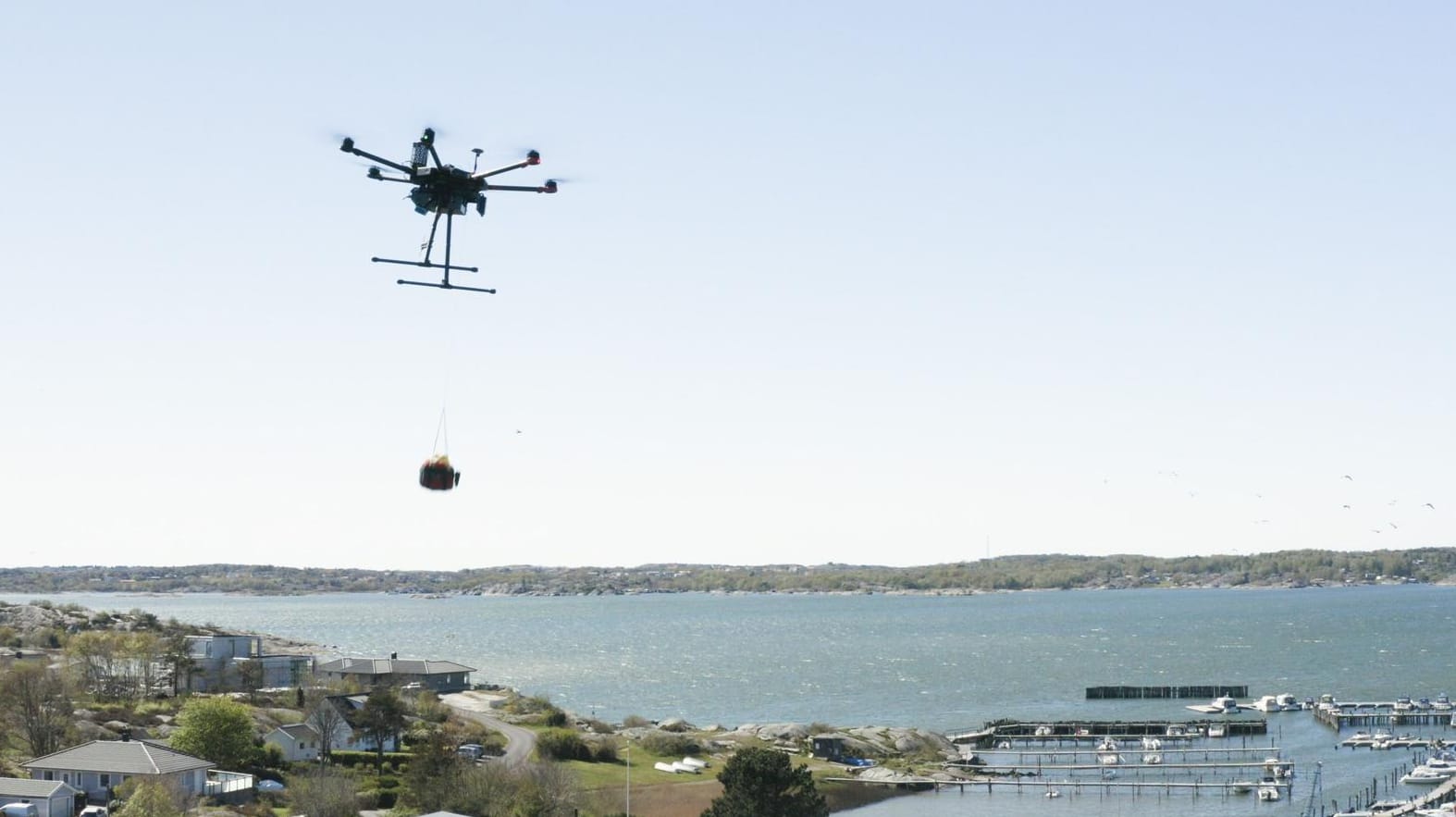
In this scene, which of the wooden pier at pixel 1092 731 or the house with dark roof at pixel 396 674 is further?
the wooden pier at pixel 1092 731

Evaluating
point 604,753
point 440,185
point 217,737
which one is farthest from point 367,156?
point 604,753

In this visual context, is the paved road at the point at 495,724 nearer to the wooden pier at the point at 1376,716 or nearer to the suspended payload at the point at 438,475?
the suspended payload at the point at 438,475

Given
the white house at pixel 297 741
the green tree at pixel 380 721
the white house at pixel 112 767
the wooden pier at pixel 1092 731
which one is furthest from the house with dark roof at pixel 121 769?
the wooden pier at pixel 1092 731

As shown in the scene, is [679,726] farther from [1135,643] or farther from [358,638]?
[358,638]

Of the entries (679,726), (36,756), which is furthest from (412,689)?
(36,756)

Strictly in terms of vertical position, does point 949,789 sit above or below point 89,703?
below

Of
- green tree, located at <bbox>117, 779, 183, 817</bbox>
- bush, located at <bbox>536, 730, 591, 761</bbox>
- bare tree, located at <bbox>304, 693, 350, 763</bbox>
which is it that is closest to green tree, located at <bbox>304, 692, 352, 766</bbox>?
bare tree, located at <bbox>304, 693, 350, 763</bbox>
